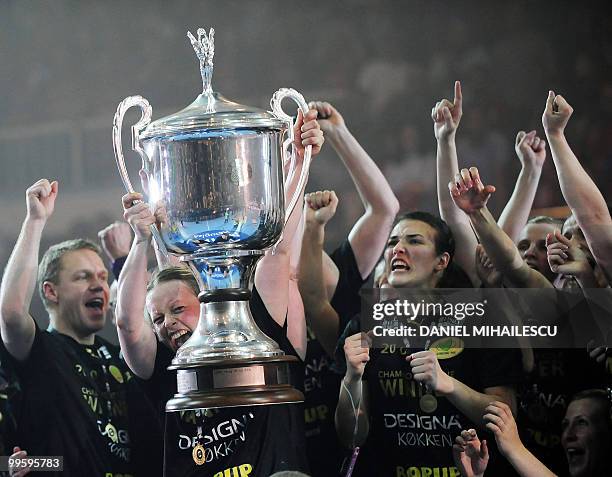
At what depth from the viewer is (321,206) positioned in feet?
12.6

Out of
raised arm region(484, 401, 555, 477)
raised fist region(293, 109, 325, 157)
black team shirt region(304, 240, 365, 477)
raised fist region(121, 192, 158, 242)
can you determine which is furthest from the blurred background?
raised fist region(121, 192, 158, 242)

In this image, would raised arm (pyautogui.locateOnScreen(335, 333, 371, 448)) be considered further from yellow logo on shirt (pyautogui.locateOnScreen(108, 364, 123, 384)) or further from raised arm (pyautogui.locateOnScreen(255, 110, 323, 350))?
yellow logo on shirt (pyautogui.locateOnScreen(108, 364, 123, 384))

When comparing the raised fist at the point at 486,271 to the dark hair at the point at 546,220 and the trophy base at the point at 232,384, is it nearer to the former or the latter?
the dark hair at the point at 546,220

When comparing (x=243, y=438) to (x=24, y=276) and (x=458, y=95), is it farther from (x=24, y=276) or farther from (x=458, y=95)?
(x=458, y=95)

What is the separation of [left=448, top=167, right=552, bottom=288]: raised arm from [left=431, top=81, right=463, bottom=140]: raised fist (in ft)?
0.69

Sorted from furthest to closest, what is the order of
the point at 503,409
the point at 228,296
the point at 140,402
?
the point at 140,402 → the point at 503,409 → the point at 228,296

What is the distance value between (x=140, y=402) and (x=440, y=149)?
4.66 ft

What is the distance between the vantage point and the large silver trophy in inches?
42.7

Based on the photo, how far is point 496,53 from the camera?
380cm

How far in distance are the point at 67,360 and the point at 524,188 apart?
5.82ft

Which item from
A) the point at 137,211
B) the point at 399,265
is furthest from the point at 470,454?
the point at 137,211

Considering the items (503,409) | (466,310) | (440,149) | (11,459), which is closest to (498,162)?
(440,149)

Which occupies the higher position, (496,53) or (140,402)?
(496,53)

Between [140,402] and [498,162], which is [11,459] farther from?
[498,162]
